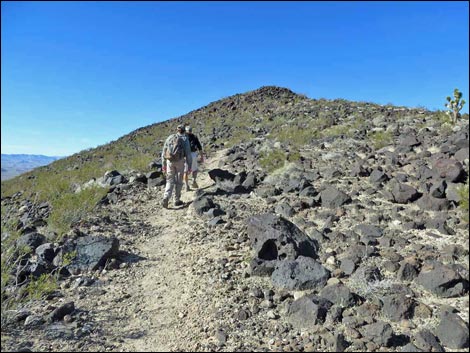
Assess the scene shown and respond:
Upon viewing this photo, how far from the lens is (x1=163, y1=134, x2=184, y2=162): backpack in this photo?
33.2 ft

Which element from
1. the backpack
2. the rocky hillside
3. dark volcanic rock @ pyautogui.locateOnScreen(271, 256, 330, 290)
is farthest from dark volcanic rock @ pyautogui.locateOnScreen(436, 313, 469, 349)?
the backpack

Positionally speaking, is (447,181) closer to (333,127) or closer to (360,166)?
(360,166)

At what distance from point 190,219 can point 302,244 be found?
11.0ft

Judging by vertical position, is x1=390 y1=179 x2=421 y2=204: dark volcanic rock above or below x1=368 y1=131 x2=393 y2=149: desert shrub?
below

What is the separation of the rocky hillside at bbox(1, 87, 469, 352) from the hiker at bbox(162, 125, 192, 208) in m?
0.56

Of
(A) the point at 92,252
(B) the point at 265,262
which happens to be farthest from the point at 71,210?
(B) the point at 265,262

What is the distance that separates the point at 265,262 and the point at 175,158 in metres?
4.88

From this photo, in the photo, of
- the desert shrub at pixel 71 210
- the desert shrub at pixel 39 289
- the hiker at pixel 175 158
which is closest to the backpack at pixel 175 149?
the hiker at pixel 175 158

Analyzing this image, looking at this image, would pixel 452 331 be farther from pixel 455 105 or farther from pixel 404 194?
pixel 455 105

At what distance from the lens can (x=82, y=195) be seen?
10.2m

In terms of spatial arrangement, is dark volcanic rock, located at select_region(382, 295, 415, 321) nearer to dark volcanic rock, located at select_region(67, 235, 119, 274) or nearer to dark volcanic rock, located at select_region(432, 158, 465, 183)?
dark volcanic rock, located at select_region(432, 158, 465, 183)

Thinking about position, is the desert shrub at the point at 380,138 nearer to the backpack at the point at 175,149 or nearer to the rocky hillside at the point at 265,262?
the rocky hillside at the point at 265,262

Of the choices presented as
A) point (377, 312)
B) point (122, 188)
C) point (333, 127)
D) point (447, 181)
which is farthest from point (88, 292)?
point (333, 127)

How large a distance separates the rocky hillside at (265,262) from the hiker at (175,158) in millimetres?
559
